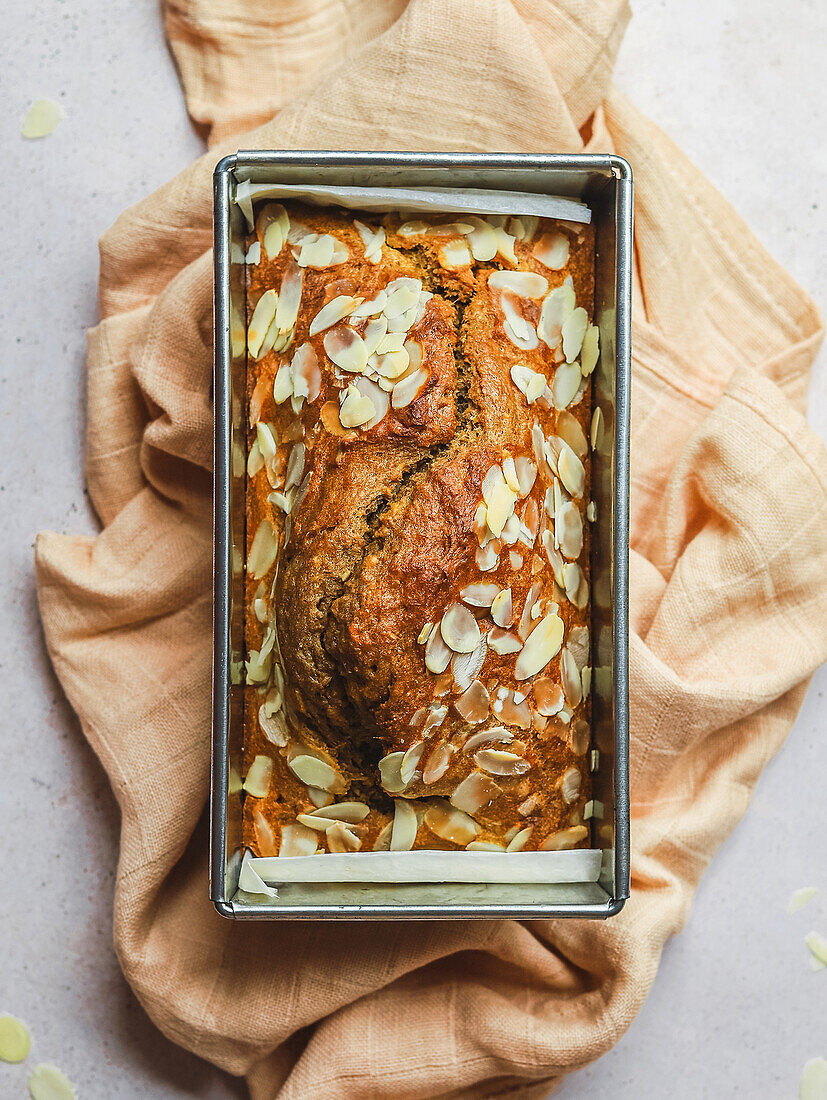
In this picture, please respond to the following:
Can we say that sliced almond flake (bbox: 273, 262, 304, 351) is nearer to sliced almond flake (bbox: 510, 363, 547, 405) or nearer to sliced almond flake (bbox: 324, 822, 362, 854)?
sliced almond flake (bbox: 510, 363, 547, 405)

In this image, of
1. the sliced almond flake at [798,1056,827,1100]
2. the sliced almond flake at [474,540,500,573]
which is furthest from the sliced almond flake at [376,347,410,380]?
the sliced almond flake at [798,1056,827,1100]

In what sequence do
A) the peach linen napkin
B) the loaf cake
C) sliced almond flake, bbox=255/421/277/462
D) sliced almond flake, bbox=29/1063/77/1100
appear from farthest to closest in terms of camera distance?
1. sliced almond flake, bbox=29/1063/77/1100
2. the peach linen napkin
3. sliced almond flake, bbox=255/421/277/462
4. the loaf cake

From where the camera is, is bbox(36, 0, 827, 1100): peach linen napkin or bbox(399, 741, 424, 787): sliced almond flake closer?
bbox(399, 741, 424, 787): sliced almond flake

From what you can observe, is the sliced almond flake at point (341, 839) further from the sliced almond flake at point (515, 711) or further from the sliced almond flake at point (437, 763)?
the sliced almond flake at point (515, 711)

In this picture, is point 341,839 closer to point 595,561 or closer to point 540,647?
point 540,647

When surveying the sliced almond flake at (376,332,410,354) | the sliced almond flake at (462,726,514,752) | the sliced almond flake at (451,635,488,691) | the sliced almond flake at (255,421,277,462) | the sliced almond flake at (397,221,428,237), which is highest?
the sliced almond flake at (397,221,428,237)

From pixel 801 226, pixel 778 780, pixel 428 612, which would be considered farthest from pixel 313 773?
pixel 801 226

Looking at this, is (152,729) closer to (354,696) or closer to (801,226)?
(354,696)

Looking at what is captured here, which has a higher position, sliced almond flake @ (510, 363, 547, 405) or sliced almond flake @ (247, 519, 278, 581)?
sliced almond flake @ (510, 363, 547, 405)
